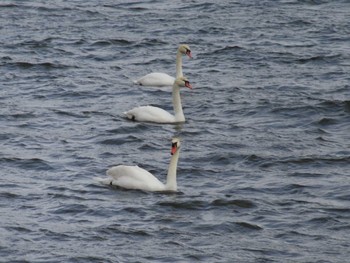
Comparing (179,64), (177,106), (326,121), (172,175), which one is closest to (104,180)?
(172,175)

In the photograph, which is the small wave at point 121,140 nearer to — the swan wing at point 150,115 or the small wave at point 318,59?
the swan wing at point 150,115

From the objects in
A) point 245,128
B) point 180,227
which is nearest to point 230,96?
point 245,128

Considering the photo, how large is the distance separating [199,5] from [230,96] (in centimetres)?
839

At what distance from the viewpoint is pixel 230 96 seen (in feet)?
79.7

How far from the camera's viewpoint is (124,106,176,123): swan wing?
22.5m

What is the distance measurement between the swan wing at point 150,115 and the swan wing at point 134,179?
4.11 meters

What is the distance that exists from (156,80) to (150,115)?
2.72 m

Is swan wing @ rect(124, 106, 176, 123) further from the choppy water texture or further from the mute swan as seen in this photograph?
the mute swan

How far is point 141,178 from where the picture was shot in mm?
18297

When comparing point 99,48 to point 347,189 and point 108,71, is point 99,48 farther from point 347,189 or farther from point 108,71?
point 347,189

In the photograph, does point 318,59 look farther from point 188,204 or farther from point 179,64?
point 188,204

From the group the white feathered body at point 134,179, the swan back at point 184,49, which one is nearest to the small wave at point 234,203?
the white feathered body at point 134,179

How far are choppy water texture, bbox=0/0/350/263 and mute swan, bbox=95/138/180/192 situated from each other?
0.16m

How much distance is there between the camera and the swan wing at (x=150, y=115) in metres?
22.5
